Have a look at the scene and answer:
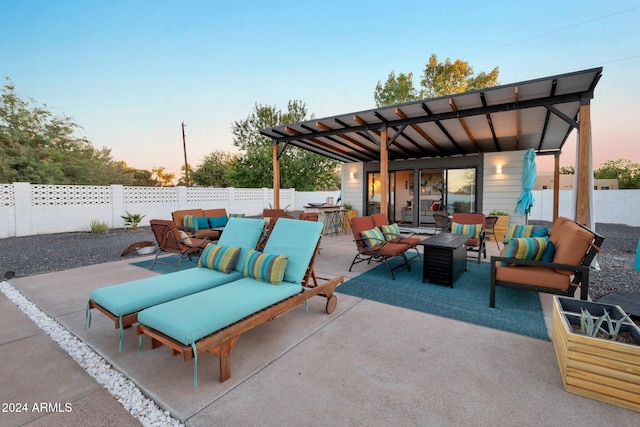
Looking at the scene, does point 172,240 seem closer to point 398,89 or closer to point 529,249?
point 529,249

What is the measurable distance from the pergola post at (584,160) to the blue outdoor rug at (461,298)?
6.16 feet

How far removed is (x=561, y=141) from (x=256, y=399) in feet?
35.0

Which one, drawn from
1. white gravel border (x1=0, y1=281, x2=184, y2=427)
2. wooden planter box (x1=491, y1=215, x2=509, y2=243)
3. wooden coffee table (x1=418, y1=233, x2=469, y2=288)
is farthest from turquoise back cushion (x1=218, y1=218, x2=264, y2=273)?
wooden planter box (x1=491, y1=215, x2=509, y2=243)

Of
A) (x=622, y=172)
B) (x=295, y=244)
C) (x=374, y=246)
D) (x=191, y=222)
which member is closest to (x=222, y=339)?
(x=295, y=244)

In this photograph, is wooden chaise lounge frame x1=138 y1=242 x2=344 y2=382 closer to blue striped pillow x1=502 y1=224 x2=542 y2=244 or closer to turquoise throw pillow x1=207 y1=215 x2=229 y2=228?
blue striped pillow x1=502 y1=224 x2=542 y2=244

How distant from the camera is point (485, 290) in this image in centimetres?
373

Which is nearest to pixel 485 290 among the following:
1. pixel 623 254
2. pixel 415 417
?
pixel 415 417

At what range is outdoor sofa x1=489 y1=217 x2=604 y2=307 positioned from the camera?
109 inches

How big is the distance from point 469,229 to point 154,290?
5.40 meters

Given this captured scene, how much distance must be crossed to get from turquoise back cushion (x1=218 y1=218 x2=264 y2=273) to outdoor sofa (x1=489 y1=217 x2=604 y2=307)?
274 cm

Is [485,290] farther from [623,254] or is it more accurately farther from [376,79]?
[376,79]

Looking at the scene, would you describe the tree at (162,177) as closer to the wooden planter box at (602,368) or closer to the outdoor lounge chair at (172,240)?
the outdoor lounge chair at (172,240)

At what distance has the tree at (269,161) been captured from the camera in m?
18.9

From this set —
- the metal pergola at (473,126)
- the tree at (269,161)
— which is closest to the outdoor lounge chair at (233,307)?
the metal pergola at (473,126)
